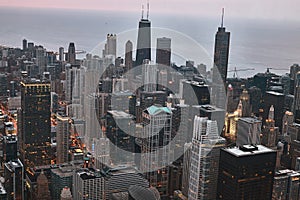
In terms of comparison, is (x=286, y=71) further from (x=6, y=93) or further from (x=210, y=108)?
(x=6, y=93)

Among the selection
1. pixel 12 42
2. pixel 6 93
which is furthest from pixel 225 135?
pixel 12 42

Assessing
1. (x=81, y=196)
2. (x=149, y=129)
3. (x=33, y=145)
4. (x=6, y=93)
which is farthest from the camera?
(x=6, y=93)

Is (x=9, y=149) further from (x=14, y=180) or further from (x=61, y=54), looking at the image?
(x=61, y=54)

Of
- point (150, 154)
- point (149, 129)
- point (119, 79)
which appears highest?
point (119, 79)

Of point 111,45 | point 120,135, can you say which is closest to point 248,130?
point 120,135

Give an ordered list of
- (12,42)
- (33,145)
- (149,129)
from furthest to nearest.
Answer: (12,42), (33,145), (149,129)

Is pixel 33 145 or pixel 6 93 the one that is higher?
pixel 6 93

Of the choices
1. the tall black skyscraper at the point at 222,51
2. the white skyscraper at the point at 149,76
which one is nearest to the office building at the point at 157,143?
the white skyscraper at the point at 149,76
